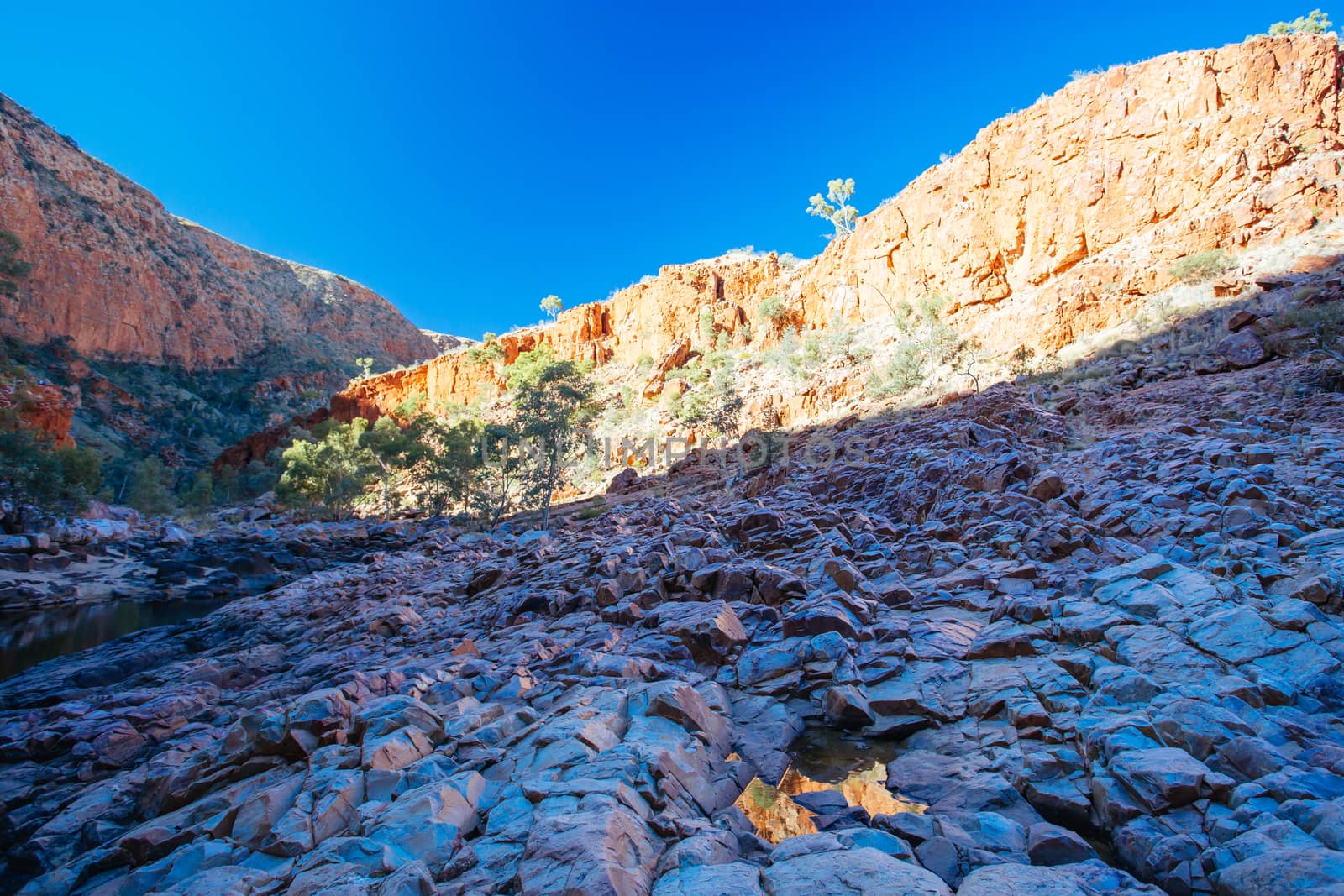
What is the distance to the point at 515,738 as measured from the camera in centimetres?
417

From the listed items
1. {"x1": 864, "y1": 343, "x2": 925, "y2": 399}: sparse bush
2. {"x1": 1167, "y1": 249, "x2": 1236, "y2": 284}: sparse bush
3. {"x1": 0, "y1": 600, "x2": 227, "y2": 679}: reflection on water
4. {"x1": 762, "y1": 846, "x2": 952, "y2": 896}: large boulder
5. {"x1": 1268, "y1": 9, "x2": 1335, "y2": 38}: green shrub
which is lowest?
{"x1": 0, "y1": 600, "x2": 227, "y2": 679}: reflection on water

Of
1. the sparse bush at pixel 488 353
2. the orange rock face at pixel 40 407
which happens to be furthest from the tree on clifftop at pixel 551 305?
the orange rock face at pixel 40 407

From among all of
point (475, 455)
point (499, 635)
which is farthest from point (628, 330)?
point (499, 635)

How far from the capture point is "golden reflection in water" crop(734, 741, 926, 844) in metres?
3.38

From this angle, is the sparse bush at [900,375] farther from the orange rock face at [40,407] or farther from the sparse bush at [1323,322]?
the orange rock face at [40,407]

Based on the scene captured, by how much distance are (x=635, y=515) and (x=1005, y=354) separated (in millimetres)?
14642

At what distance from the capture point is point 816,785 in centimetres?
382

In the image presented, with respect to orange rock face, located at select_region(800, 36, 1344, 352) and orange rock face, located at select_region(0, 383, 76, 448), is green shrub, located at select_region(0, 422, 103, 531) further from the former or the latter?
orange rock face, located at select_region(800, 36, 1344, 352)

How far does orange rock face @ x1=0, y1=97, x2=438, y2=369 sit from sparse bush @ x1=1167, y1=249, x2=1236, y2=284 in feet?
223

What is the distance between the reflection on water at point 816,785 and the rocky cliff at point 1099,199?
19.5 meters

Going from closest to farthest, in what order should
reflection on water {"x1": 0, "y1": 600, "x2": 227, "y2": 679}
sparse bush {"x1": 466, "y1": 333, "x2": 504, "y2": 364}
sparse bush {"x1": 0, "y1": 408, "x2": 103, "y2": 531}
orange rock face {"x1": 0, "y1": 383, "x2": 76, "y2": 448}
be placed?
reflection on water {"x1": 0, "y1": 600, "x2": 227, "y2": 679}, sparse bush {"x1": 0, "y1": 408, "x2": 103, "y2": 531}, orange rock face {"x1": 0, "y1": 383, "x2": 76, "y2": 448}, sparse bush {"x1": 466, "y1": 333, "x2": 504, "y2": 364}

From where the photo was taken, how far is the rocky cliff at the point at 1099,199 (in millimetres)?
19766

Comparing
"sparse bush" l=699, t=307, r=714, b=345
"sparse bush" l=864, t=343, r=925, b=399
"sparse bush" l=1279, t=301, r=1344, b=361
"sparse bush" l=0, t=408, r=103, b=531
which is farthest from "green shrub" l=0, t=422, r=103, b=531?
"sparse bush" l=1279, t=301, r=1344, b=361

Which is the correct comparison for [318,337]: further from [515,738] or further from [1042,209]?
[515,738]
